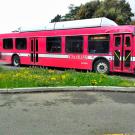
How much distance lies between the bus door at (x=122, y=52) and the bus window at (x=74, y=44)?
2.52m

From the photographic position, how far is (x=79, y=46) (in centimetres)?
2273

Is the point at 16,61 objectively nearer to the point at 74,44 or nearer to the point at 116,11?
the point at 74,44

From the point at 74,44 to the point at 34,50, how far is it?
4128 mm

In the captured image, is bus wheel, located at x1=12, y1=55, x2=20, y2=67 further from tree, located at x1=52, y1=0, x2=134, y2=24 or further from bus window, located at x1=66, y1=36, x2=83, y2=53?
tree, located at x1=52, y1=0, x2=134, y2=24

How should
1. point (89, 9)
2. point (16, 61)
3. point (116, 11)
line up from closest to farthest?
point (16, 61), point (116, 11), point (89, 9)

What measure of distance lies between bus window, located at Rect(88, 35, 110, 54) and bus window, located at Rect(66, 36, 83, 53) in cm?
71

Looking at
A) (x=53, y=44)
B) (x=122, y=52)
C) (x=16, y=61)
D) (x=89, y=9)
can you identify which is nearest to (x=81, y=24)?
(x=53, y=44)

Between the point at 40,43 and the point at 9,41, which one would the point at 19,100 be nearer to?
the point at 40,43

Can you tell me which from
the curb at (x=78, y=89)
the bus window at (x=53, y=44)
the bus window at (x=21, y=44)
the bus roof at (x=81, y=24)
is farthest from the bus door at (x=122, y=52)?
the bus window at (x=21, y=44)

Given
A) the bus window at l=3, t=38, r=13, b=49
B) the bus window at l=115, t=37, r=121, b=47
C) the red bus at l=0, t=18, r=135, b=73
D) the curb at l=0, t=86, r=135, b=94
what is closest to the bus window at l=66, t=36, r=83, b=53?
the red bus at l=0, t=18, r=135, b=73

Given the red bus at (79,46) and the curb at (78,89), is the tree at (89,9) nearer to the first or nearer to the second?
the red bus at (79,46)

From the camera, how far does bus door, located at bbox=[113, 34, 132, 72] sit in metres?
20.2

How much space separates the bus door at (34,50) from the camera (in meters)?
26.1

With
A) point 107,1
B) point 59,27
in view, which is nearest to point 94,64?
point 59,27
